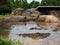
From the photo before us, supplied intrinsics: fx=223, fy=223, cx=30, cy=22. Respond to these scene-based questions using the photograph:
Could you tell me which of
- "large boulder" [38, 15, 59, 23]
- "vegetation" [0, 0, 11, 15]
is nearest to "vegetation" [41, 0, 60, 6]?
"vegetation" [0, 0, 11, 15]

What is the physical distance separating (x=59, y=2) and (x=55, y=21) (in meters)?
18.6

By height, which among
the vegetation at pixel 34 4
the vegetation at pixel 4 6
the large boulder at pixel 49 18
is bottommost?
the vegetation at pixel 34 4

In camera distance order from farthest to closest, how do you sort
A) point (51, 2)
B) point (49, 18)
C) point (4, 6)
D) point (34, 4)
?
point (34, 4)
point (51, 2)
point (4, 6)
point (49, 18)

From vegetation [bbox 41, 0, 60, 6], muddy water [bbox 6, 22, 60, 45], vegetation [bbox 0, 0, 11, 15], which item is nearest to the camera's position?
muddy water [bbox 6, 22, 60, 45]

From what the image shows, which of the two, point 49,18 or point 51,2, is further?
point 51,2

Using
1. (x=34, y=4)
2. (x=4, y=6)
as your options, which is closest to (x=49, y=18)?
(x=4, y=6)

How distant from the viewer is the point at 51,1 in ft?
113

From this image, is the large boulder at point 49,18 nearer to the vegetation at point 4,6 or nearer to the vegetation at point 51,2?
the vegetation at point 4,6

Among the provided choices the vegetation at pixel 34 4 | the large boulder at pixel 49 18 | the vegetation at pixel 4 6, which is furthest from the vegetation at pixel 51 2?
the large boulder at pixel 49 18

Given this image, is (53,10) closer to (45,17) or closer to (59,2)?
(45,17)

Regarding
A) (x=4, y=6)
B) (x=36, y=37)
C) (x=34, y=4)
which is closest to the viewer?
(x=36, y=37)

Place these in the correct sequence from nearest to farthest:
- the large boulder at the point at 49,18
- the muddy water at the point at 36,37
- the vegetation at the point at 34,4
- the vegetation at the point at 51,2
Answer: the muddy water at the point at 36,37 < the large boulder at the point at 49,18 < the vegetation at the point at 51,2 < the vegetation at the point at 34,4

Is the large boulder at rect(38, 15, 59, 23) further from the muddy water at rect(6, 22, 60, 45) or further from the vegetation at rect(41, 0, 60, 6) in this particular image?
the vegetation at rect(41, 0, 60, 6)

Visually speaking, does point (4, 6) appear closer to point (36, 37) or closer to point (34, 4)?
point (36, 37)
